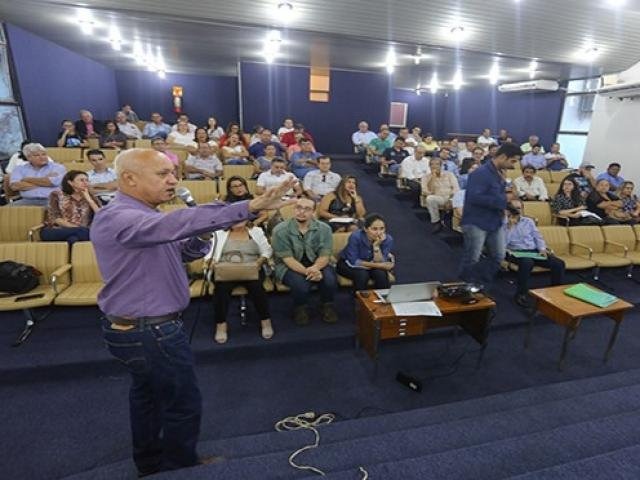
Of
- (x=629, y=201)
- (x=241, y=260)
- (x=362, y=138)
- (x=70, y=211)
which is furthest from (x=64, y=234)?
(x=629, y=201)

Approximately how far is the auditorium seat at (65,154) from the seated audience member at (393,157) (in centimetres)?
521

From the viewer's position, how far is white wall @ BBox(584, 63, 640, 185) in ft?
23.0

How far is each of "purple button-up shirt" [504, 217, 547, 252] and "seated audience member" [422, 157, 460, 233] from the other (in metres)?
1.29

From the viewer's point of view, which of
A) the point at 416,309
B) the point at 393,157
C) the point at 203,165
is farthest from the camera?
the point at 393,157

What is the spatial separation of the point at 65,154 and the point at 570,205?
25.2ft

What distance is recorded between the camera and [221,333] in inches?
108

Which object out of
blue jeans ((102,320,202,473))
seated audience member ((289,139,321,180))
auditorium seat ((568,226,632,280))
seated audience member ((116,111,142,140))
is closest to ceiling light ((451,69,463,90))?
seated audience member ((289,139,321,180))

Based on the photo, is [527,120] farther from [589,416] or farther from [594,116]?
[589,416]

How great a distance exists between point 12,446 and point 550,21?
284 inches

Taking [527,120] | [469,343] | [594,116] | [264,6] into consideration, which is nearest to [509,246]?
[469,343]

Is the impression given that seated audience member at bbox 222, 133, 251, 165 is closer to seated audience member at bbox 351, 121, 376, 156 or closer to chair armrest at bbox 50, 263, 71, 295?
seated audience member at bbox 351, 121, 376, 156

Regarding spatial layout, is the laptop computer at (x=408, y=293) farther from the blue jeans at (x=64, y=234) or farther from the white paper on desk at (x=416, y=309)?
the blue jeans at (x=64, y=234)

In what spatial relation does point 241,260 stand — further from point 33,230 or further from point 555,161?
point 555,161

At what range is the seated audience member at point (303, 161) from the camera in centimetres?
562
